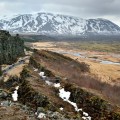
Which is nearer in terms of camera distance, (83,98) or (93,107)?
(93,107)

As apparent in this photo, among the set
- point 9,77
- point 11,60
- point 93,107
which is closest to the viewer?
point 93,107

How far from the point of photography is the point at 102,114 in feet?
148

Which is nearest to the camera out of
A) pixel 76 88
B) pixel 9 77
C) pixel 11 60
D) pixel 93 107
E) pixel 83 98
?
pixel 93 107

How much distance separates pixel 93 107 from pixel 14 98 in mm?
15095

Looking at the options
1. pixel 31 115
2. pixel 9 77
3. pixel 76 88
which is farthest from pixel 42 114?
pixel 9 77

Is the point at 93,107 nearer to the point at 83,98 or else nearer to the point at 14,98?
the point at 83,98

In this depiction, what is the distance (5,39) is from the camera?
11250cm

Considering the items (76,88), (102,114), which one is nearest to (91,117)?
(102,114)

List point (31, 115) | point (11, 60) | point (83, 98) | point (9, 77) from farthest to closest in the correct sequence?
point (11, 60) < point (9, 77) < point (83, 98) < point (31, 115)

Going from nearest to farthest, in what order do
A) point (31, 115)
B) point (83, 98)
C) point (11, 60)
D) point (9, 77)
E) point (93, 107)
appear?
point (31, 115), point (93, 107), point (83, 98), point (9, 77), point (11, 60)

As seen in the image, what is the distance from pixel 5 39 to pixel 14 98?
60483 millimetres

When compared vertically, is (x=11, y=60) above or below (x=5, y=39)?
below

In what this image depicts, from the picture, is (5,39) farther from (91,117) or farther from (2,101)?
(91,117)

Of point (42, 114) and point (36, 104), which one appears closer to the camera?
point (42, 114)
